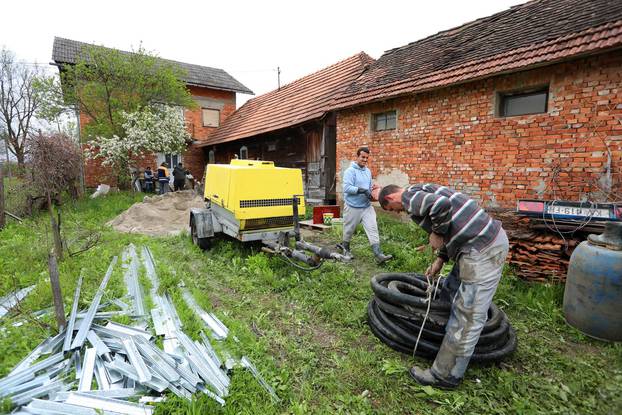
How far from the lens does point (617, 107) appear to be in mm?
4781

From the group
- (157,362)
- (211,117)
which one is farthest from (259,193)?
(211,117)

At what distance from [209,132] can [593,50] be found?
62.5ft

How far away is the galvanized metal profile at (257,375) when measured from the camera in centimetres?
251

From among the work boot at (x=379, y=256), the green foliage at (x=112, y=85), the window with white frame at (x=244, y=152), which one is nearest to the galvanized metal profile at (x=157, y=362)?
the work boot at (x=379, y=256)

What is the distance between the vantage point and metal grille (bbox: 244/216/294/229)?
5.39 m

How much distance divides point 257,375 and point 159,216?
8817 millimetres

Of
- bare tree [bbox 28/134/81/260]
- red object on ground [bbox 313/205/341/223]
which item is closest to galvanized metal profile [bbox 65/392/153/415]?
red object on ground [bbox 313/205/341/223]

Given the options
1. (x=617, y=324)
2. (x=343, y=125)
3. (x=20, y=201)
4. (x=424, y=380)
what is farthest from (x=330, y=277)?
(x=20, y=201)

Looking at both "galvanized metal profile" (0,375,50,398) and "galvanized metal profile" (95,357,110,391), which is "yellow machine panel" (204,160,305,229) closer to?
"galvanized metal profile" (95,357,110,391)

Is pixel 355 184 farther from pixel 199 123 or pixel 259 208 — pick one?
pixel 199 123

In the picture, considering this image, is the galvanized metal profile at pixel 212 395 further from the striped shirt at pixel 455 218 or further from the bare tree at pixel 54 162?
the bare tree at pixel 54 162

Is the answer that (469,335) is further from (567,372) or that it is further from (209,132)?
(209,132)

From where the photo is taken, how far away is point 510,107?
6254 mm

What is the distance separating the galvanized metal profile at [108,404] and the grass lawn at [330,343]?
165 mm
